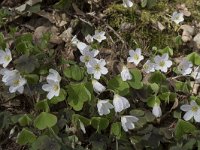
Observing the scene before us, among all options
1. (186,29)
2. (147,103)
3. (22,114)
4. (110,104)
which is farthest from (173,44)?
(22,114)

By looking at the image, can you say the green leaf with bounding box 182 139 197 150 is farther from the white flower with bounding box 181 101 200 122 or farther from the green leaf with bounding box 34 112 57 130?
the green leaf with bounding box 34 112 57 130

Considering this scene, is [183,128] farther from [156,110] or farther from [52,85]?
[52,85]

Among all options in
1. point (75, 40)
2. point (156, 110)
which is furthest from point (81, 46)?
point (156, 110)

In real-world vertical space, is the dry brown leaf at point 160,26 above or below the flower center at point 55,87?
below

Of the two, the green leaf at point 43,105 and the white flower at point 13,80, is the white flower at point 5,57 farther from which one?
the green leaf at point 43,105

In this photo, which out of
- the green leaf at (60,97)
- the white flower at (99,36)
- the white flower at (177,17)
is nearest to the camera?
the green leaf at (60,97)

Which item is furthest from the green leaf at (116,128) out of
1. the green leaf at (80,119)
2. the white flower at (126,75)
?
the white flower at (126,75)

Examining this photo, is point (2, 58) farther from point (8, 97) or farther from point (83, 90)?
point (83, 90)
